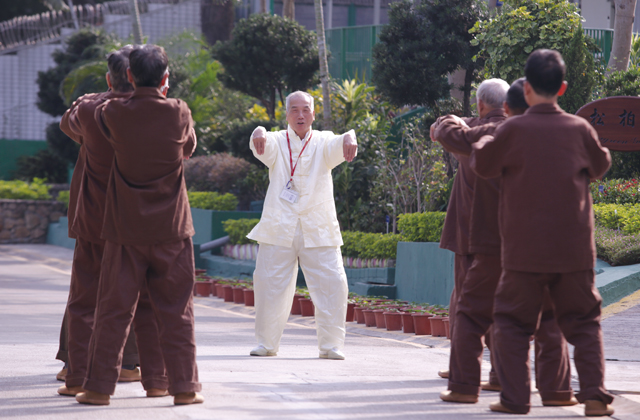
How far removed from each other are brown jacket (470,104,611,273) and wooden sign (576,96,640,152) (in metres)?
5.61

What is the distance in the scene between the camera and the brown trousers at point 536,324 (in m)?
3.91

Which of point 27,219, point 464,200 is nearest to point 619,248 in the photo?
point 464,200

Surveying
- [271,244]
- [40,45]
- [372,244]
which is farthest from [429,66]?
[40,45]

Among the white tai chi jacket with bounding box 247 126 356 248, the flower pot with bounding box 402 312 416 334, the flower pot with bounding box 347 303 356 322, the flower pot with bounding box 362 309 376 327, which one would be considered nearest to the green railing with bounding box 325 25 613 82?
the flower pot with bounding box 347 303 356 322

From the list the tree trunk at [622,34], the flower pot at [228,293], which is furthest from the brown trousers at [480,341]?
the tree trunk at [622,34]

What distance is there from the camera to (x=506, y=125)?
4.00 m

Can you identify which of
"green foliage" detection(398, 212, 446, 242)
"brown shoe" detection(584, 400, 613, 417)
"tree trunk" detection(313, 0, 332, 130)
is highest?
"tree trunk" detection(313, 0, 332, 130)

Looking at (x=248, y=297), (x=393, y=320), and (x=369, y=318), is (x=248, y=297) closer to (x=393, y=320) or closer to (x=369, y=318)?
(x=369, y=318)

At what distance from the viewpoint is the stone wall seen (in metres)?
20.8

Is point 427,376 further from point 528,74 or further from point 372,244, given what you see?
point 372,244

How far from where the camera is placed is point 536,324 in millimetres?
3992

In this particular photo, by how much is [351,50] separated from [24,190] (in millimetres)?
9082

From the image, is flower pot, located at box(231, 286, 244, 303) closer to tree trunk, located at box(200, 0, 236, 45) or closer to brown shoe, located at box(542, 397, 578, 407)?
brown shoe, located at box(542, 397, 578, 407)

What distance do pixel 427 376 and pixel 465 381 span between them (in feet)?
3.43
